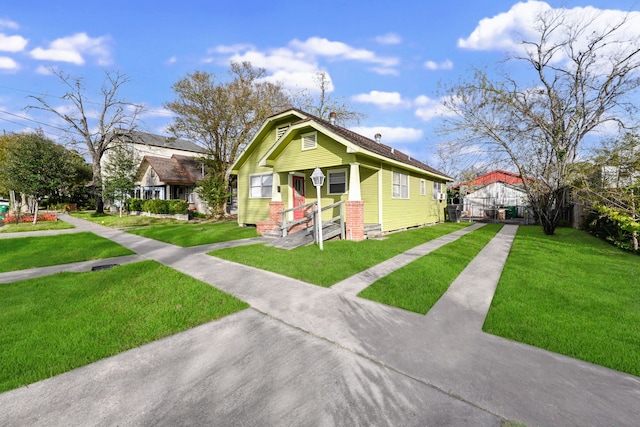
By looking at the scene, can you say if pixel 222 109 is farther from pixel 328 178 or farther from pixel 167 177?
pixel 328 178

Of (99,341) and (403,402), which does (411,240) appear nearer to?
A: (403,402)

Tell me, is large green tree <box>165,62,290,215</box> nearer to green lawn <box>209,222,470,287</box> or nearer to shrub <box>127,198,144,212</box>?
shrub <box>127,198,144,212</box>

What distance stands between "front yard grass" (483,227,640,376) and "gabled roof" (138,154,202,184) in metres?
25.4

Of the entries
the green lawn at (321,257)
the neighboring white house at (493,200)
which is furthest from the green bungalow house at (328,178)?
the neighboring white house at (493,200)

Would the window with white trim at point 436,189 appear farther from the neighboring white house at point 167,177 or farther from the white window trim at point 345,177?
the neighboring white house at point 167,177

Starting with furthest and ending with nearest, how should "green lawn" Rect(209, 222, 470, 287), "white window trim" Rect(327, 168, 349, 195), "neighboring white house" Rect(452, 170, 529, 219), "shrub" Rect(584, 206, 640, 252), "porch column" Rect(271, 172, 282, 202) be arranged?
"neighboring white house" Rect(452, 170, 529, 219) → "porch column" Rect(271, 172, 282, 202) → "white window trim" Rect(327, 168, 349, 195) → "shrub" Rect(584, 206, 640, 252) → "green lawn" Rect(209, 222, 470, 287)

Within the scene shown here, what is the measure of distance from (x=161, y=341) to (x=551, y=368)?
13.0 ft

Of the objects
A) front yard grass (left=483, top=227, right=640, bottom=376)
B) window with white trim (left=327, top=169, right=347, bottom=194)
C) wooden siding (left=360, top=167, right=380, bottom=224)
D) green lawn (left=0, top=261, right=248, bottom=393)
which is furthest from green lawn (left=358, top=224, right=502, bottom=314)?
window with white trim (left=327, top=169, right=347, bottom=194)

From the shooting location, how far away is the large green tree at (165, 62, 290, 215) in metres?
19.4

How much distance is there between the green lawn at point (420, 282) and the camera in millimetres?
4129

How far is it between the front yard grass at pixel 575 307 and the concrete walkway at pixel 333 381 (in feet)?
0.97

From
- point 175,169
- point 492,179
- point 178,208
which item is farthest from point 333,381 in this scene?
point 492,179

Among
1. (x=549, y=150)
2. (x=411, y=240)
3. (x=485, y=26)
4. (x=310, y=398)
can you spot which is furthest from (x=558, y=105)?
(x=310, y=398)

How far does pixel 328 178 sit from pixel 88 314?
9.62 m
